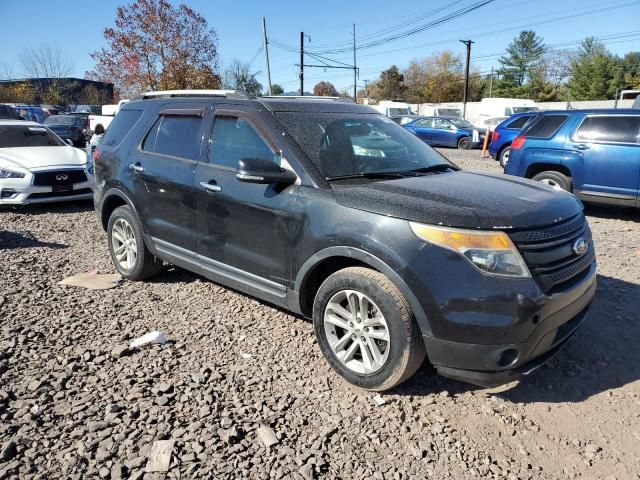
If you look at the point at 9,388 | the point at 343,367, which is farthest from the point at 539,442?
the point at 9,388

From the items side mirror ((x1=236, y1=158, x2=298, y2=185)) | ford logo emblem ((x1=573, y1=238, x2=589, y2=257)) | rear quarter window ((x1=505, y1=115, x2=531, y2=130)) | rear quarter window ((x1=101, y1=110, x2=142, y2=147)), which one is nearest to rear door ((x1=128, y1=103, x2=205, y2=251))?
rear quarter window ((x1=101, y1=110, x2=142, y2=147))

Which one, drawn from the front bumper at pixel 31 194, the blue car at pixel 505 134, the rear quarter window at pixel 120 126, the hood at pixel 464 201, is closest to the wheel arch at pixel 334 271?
the hood at pixel 464 201

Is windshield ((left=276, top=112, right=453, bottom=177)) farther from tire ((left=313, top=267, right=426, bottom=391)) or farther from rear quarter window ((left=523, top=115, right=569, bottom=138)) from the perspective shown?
rear quarter window ((left=523, top=115, right=569, bottom=138))

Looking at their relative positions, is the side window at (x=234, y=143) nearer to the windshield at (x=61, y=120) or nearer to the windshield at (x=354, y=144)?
the windshield at (x=354, y=144)

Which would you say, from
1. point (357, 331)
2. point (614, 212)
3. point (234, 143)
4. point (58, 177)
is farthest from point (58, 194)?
point (614, 212)

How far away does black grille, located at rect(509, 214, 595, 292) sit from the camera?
105 inches

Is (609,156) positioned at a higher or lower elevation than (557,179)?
higher

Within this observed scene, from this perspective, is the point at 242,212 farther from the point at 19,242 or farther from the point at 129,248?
the point at 19,242

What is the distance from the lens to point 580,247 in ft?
9.88

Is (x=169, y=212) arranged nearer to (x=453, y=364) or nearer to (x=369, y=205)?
(x=369, y=205)

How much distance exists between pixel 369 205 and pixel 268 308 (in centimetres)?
181

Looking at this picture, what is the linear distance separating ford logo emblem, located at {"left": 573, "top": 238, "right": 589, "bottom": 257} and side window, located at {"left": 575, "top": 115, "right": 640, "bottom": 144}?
5.60 meters

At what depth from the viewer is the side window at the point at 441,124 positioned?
2290 centimetres

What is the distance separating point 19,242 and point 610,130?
29.0 ft
